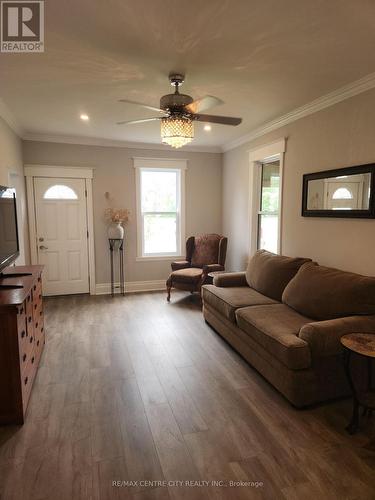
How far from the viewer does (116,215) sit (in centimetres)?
518

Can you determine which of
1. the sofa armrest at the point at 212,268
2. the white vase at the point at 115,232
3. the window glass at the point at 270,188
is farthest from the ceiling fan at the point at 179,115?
the white vase at the point at 115,232

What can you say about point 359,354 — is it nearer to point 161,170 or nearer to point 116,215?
point 116,215

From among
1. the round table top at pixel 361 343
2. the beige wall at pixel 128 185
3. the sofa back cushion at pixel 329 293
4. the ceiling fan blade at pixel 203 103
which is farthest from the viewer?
the beige wall at pixel 128 185

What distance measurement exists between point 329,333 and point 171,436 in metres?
1.31

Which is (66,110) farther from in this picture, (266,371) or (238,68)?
(266,371)

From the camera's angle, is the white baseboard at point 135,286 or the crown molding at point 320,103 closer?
the crown molding at point 320,103

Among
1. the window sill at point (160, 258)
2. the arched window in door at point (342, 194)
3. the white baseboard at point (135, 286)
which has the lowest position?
the white baseboard at point (135, 286)

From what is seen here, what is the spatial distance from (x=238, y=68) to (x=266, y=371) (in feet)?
8.16

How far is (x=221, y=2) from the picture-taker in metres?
1.68

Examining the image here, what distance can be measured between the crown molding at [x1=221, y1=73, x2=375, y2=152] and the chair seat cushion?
2.22 m

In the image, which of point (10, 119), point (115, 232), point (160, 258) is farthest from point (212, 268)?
point (10, 119)

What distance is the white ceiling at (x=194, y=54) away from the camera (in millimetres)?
1761

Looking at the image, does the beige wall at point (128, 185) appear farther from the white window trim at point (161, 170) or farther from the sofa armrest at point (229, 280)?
the sofa armrest at point (229, 280)

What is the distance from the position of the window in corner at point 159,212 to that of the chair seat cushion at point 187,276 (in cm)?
87
